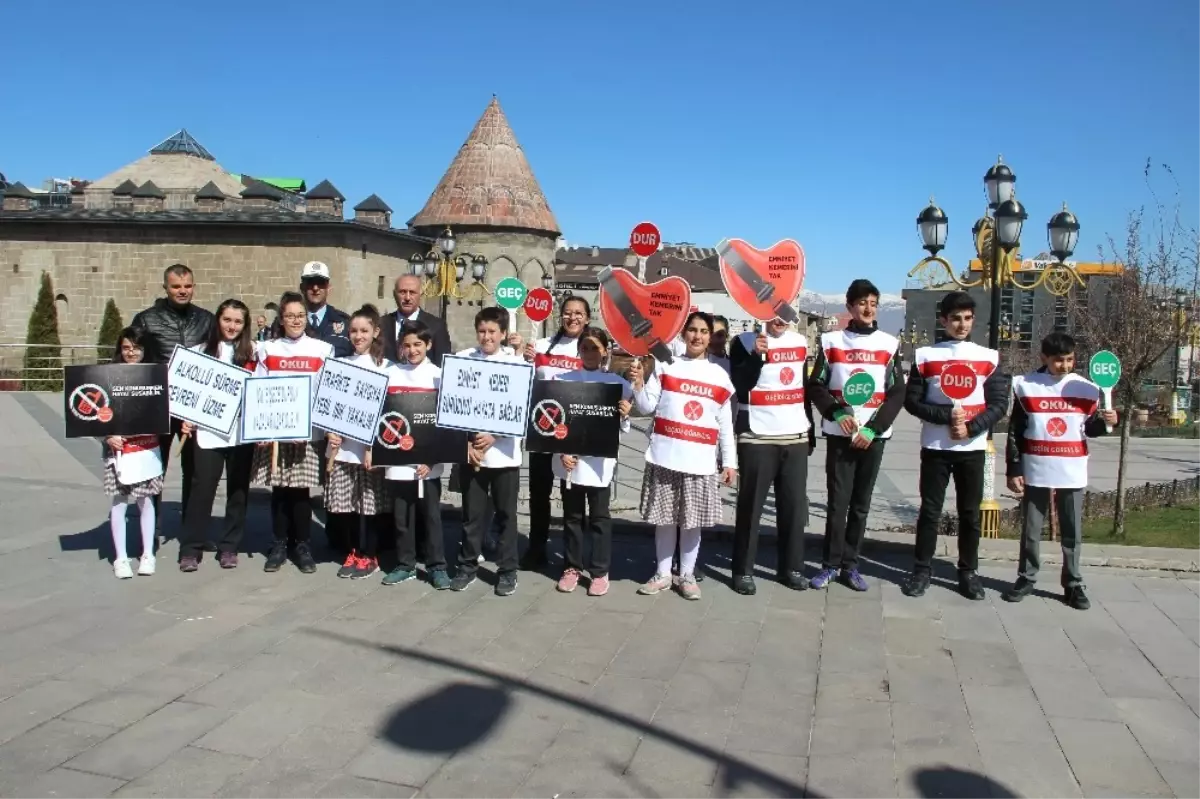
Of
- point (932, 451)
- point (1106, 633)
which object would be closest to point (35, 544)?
point (932, 451)

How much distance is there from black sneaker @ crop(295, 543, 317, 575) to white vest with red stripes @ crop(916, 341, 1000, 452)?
428 centimetres

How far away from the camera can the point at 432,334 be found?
280 inches

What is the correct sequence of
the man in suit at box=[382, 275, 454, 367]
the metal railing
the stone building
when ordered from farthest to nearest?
1. the stone building
2. the metal railing
3. the man in suit at box=[382, 275, 454, 367]

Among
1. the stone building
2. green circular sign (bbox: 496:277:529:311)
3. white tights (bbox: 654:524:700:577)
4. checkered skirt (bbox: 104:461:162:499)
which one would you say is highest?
the stone building

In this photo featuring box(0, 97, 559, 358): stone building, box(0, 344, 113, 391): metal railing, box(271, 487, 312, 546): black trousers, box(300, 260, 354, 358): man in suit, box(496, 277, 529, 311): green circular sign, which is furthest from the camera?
box(0, 97, 559, 358): stone building

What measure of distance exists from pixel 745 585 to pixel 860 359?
5.49 feet

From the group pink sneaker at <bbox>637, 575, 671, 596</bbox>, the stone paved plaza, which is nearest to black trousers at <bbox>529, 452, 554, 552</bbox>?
the stone paved plaza

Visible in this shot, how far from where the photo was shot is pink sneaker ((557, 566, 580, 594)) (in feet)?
21.4

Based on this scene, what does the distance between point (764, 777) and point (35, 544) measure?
607 centimetres

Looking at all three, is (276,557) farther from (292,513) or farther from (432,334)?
(432,334)

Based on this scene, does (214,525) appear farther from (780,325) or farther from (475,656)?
(780,325)

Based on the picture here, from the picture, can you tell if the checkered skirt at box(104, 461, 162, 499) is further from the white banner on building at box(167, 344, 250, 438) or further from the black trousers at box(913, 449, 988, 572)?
the black trousers at box(913, 449, 988, 572)

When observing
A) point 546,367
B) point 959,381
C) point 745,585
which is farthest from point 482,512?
point 959,381

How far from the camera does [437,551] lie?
664cm
